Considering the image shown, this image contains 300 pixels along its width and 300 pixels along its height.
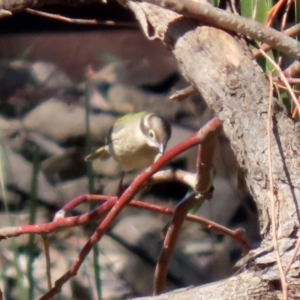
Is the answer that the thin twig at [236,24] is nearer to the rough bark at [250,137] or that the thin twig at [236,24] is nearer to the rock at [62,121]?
the rough bark at [250,137]

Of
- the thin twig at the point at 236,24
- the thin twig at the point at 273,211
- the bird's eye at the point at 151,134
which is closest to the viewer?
the thin twig at the point at 273,211

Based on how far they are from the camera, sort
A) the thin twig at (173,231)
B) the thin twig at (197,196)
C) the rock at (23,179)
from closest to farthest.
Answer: the thin twig at (197,196), the thin twig at (173,231), the rock at (23,179)

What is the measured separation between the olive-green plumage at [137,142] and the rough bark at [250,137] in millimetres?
1032

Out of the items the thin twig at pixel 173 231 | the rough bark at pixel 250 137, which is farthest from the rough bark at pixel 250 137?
the thin twig at pixel 173 231

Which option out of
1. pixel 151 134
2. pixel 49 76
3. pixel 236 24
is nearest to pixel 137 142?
pixel 151 134

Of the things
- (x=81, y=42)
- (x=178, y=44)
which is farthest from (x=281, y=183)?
(x=81, y=42)

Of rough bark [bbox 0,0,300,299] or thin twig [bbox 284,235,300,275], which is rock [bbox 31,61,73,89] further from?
thin twig [bbox 284,235,300,275]

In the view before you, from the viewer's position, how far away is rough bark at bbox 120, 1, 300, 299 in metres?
0.60

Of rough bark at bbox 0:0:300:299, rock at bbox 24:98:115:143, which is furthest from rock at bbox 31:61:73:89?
rough bark at bbox 0:0:300:299

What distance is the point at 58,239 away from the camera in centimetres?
217

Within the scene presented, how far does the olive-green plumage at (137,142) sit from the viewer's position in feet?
5.98

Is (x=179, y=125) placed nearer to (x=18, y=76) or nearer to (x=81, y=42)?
(x=81, y=42)

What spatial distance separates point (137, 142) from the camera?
1869 millimetres

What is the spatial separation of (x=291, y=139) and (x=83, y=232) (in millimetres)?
1540
